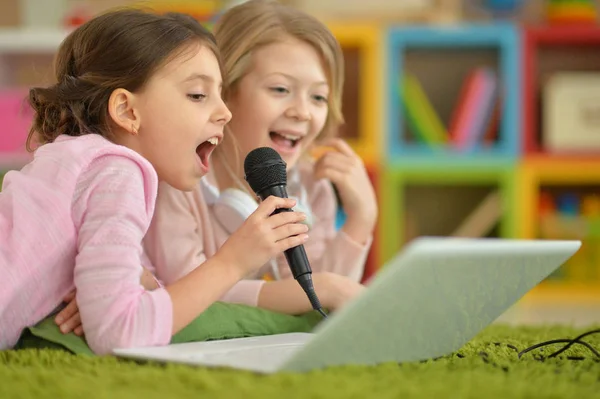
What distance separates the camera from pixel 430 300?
0.93 meters

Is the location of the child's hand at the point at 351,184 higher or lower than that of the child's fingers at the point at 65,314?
higher

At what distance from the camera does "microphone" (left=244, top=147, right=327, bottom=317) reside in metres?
1.20

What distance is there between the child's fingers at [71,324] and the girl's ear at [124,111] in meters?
0.26

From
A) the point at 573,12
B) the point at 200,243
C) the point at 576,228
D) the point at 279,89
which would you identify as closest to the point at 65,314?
the point at 200,243

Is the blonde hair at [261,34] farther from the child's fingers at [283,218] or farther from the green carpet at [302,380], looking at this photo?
the green carpet at [302,380]

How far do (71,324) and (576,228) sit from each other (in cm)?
241

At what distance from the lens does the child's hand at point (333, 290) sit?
1409 millimetres

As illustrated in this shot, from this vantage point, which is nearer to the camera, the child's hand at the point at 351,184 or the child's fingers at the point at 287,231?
the child's fingers at the point at 287,231

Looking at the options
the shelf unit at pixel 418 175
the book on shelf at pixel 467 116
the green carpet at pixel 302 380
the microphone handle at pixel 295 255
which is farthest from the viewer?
the book on shelf at pixel 467 116

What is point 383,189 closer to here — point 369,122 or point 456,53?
point 369,122

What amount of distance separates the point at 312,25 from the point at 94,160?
0.62 metres

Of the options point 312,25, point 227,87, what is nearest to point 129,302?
point 227,87

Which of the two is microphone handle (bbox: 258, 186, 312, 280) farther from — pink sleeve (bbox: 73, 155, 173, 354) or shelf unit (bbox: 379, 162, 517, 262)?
shelf unit (bbox: 379, 162, 517, 262)

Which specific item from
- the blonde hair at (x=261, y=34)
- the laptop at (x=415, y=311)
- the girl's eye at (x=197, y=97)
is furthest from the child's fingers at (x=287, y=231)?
the blonde hair at (x=261, y=34)
